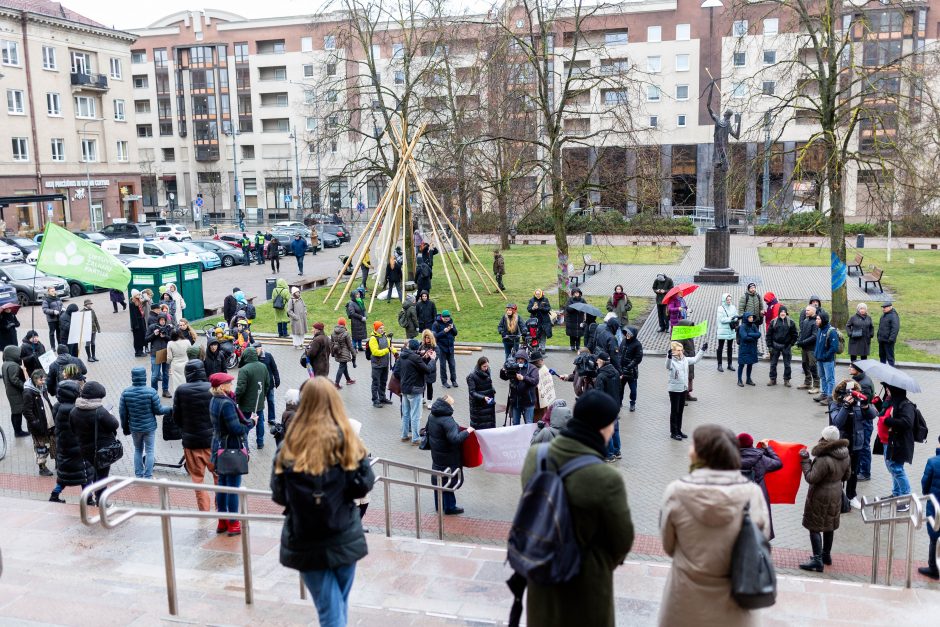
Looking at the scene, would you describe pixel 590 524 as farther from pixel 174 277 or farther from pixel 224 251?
pixel 224 251

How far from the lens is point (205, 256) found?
133 ft

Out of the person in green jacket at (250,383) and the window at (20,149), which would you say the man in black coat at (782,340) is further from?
the window at (20,149)

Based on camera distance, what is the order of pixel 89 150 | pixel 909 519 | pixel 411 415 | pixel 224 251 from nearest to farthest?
1. pixel 909 519
2. pixel 411 415
3. pixel 224 251
4. pixel 89 150

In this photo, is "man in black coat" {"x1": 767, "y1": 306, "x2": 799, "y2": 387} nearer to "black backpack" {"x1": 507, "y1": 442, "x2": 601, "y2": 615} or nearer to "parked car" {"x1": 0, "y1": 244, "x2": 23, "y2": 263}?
"black backpack" {"x1": 507, "y1": 442, "x2": 601, "y2": 615}

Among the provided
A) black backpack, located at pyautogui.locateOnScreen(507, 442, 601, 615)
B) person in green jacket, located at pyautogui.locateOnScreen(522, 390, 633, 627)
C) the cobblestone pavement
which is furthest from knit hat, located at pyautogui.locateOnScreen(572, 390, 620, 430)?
the cobblestone pavement

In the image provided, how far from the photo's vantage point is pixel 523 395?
1355cm

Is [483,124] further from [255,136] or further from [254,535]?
[255,136]

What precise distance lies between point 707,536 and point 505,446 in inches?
260

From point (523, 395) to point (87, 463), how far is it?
6.19 m

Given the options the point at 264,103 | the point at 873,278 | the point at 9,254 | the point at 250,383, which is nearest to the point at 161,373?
the point at 250,383

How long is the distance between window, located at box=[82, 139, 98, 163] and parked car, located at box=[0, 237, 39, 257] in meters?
23.1

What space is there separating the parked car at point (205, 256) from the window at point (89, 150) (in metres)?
28.4

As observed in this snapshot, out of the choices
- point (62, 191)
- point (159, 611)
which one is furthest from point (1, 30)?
point (159, 611)

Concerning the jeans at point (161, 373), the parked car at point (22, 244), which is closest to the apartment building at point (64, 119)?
the parked car at point (22, 244)
